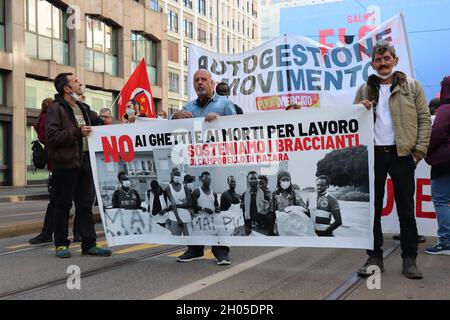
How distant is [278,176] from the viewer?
16.0 feet

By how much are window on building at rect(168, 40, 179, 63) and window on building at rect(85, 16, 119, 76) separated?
20.3 metres

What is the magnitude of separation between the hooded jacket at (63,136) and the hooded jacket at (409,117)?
319 cm

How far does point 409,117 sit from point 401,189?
62 centimetres

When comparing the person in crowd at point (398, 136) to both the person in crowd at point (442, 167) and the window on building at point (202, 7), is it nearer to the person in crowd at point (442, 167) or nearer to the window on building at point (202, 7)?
the person in crowd at point (442, 167)

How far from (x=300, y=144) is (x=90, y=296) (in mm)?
2162

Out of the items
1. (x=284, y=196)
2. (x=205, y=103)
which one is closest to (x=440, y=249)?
(x=284, y=196)

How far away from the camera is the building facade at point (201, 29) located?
5291 centimetres

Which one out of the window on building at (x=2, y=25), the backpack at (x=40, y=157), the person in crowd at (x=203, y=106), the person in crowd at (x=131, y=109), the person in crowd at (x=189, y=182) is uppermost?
the window on building at (x=2, y=25)

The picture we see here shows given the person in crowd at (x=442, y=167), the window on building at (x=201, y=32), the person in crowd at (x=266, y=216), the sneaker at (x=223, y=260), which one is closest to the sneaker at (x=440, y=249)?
the person in crowd at (x=442, y=167)

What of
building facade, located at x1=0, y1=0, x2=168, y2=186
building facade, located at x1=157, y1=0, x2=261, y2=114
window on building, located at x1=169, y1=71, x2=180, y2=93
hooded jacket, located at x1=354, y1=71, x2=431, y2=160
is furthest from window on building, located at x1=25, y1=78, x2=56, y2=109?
window on building, located at x1=169, y1=71, x2=180, y2=93

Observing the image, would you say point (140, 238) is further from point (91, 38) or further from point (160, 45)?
point (160, 45)

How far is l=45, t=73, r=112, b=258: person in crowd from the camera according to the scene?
19.1 ft

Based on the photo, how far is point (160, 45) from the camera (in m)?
36.4
